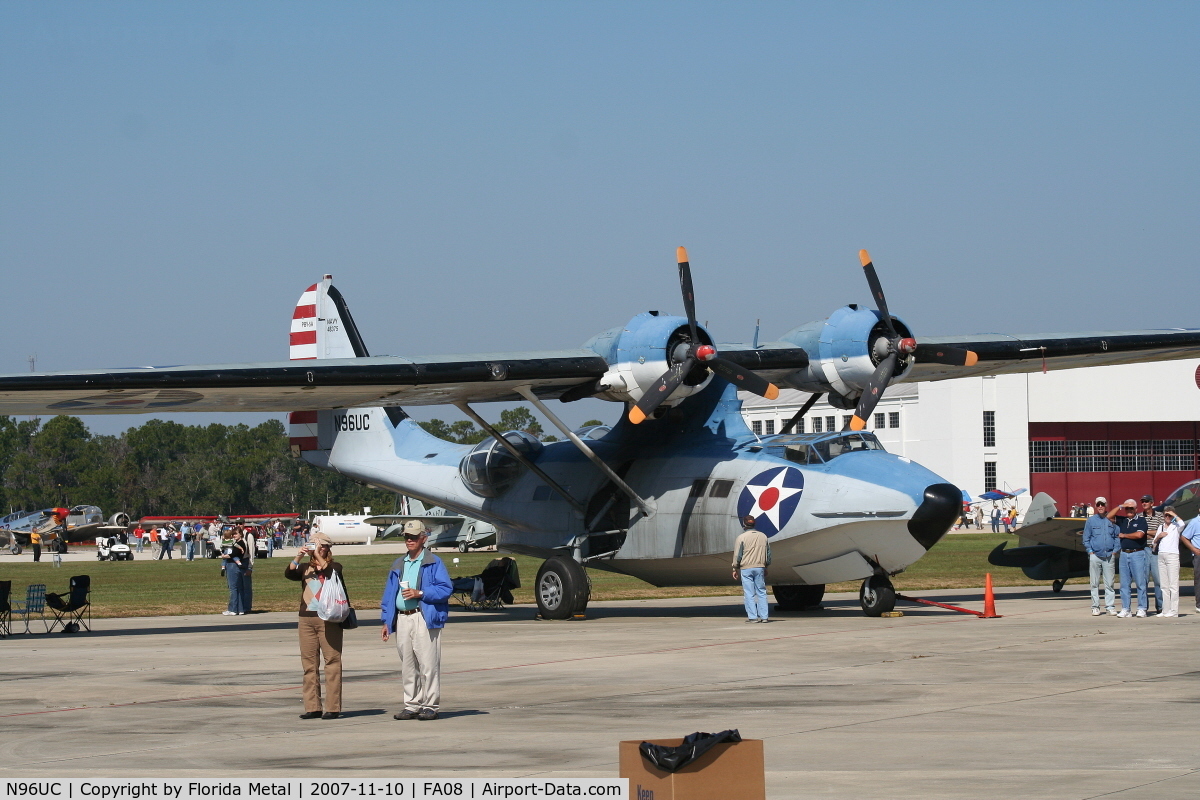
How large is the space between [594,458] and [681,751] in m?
15.8

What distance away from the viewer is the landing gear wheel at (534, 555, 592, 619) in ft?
73.0

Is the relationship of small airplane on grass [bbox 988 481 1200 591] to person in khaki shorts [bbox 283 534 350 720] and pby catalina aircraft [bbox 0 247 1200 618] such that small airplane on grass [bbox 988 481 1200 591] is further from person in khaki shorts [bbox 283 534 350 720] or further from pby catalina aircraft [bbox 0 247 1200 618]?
person in khaki shorts [bbox 283 534 350 720]

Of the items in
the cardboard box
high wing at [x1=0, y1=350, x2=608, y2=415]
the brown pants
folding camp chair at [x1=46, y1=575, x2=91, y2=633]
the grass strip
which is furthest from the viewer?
the grass strip

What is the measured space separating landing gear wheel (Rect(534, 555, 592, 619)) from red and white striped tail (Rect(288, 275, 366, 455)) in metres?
7.25

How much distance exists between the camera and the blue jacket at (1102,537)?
2086 centimetres

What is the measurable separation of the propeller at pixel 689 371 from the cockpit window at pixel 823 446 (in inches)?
38.8

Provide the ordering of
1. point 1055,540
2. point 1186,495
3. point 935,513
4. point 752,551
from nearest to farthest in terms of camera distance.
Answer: point 935,513 → point 752,551 → point 1186,495 → point 1055,540

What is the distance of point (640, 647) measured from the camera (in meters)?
17.5

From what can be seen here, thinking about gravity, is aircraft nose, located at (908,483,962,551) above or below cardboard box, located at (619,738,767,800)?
above

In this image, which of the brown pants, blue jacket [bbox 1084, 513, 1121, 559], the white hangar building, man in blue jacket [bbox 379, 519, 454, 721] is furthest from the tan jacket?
the white hangar building

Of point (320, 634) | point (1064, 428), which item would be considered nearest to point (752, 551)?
point (320, 634)

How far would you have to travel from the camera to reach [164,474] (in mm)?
147250

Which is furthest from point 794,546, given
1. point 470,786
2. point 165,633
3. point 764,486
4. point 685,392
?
point 470,786

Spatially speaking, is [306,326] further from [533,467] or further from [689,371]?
[689,371]
